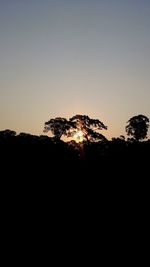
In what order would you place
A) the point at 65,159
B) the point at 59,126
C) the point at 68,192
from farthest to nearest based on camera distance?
the point at 59,126
the point at 65,159
the point at 68,192

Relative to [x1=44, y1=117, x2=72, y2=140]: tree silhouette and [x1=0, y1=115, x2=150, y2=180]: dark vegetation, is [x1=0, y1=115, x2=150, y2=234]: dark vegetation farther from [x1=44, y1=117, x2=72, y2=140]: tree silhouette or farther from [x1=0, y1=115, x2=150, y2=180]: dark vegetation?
[x1=44, y1=117, x2=72, y2=140]: tree silhouette

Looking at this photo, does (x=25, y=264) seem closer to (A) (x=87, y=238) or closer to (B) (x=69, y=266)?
(B) (x=69, y=266)

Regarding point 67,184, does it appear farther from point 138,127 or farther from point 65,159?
point 138,127

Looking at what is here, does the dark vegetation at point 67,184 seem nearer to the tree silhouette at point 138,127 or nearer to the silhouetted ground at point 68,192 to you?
the silhouetted ground at point 68,192

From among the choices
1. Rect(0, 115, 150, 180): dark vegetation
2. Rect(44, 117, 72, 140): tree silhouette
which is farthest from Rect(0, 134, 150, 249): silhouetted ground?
Rect(44, 117, 72, 140): tree silhouette

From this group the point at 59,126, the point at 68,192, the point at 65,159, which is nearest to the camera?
the point at 68,192

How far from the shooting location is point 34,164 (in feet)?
113

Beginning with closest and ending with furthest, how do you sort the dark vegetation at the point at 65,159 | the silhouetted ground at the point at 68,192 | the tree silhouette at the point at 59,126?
the silhouetted ground at the point at 68,192 → the dark vegetation at the point at 65,159 → the tree silhouette at the point at 59,126

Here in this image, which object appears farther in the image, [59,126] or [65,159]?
[59,126]

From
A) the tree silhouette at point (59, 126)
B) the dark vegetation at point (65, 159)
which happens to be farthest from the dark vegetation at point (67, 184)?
the tree silhouette at point (59, 126)

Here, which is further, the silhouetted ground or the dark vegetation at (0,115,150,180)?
the dark vegetation at (0,115,150,180)

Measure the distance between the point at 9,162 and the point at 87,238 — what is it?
12.3 m

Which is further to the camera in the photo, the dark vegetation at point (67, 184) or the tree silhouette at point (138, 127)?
the tree silhouette at point (138, 127)

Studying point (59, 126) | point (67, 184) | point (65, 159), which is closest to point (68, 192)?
point (67, 184)
